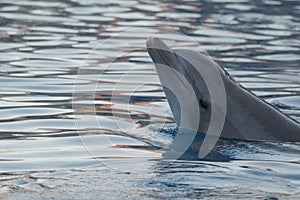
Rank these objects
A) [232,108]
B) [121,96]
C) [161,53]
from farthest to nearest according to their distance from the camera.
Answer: [121,96], [161,53], [232,108]

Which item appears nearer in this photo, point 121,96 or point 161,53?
point 161,53

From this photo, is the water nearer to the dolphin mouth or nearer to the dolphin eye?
the dolphin eye

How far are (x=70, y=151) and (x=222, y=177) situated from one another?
1.79 meters

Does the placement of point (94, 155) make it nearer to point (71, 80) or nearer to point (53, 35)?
point (71, 80)

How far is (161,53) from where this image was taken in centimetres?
Answer: 755

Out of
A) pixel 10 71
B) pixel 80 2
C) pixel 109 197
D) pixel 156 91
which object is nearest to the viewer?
pixel 109 197

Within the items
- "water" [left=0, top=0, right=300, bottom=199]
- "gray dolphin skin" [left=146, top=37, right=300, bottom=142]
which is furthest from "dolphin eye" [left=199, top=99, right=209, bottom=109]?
"water" [left=0, top=0, right=300, bottom=199]

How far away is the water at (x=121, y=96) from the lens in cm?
602

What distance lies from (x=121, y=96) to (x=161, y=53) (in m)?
3.10

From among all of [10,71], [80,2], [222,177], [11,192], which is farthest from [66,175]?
[80,2]

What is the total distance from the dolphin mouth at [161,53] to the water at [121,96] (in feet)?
2.33

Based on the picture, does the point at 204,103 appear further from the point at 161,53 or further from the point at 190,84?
the point at 161,53

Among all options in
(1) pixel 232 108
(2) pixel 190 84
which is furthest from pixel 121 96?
(1) pixel 232 108

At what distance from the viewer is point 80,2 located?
1950 centimetres
